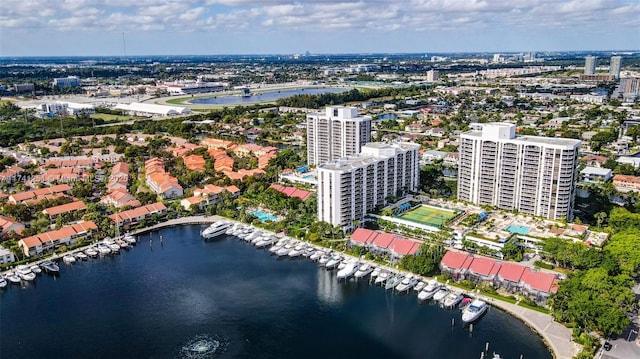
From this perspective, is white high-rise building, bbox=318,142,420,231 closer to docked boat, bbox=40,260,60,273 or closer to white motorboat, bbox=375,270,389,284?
white motorboat, bbox=375,270,389,284

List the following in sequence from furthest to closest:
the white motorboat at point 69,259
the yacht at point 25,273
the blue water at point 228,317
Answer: the white motorboat at point 69,259, the yacht at point 25,273, the blue water at point 228,317

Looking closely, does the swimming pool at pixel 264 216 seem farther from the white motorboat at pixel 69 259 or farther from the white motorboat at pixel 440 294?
the white motorboat at pixel 440 294

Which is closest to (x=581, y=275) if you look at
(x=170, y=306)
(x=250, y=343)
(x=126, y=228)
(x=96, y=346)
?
(x=250, y=343)

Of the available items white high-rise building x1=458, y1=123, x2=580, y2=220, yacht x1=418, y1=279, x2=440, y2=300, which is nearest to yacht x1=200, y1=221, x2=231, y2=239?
yacht x1=418, y1=279, x2=440, y2=300

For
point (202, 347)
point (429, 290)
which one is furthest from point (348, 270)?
point (202, 347)

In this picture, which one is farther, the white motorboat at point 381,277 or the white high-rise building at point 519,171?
the white high-rise building at point 519,171

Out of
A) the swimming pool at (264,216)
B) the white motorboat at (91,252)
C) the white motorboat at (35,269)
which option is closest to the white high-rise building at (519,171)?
the swimming pool at (264,216)

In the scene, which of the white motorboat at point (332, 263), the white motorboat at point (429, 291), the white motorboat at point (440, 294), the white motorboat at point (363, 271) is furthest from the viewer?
the white motorboat at point (332, 263)

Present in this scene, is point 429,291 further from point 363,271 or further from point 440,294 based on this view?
point 363,271
